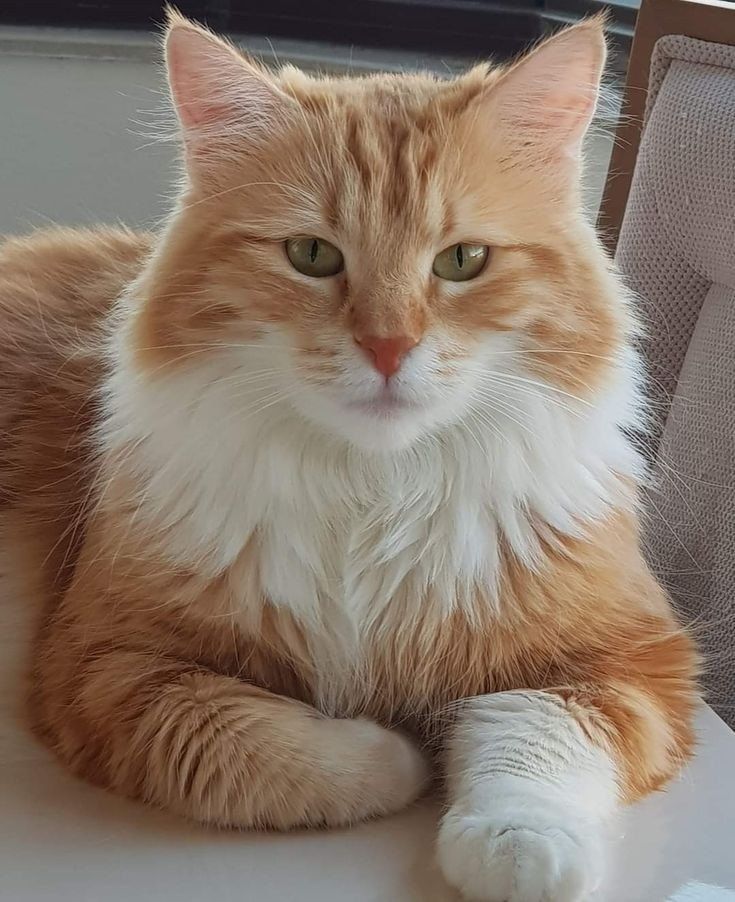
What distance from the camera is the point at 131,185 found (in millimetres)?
2523

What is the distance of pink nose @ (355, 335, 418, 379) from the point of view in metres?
1.08

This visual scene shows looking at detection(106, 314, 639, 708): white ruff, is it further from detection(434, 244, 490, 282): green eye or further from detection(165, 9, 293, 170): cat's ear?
detection(165, 9, 293, 170): cat's ear

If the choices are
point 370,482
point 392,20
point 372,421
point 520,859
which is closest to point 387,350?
point 372,421

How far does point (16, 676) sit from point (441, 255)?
74 cm

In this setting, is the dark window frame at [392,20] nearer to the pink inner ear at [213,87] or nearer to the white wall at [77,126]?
the white wall at [77,126]

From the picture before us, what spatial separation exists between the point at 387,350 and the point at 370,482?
0.60 feet

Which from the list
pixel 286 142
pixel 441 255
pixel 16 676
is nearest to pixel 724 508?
pixel 441 255

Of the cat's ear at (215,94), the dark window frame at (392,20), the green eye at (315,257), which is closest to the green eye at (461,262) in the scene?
the green eye at (315,257)

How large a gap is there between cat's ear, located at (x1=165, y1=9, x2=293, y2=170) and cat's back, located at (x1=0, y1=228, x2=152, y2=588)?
1.23 feet

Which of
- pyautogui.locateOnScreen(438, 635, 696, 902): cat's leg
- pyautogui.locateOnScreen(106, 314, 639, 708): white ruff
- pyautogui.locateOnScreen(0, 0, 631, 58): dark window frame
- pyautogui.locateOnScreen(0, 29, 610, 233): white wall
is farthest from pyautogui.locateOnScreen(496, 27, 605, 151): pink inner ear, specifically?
pyautogui.locateOnScreen(0, 0, 631, 58): dark window frame

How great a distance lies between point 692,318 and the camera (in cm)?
160

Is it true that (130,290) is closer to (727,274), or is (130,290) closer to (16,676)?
(16,676)

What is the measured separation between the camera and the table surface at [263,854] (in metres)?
1.01

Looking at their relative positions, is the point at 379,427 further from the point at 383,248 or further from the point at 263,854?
the point at 263,854
